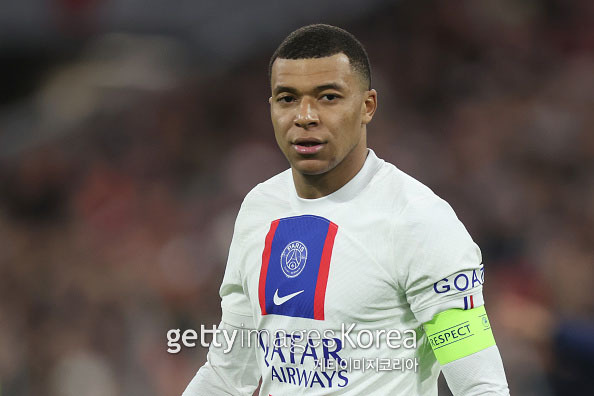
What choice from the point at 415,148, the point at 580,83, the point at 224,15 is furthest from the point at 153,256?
the point at 580,83

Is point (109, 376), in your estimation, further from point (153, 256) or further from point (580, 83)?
point (580, 83)

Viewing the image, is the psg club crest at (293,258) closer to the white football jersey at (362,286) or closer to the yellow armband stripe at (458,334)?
the white football jersey at (362,286)

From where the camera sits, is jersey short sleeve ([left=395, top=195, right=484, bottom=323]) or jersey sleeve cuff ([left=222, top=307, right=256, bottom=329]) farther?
jersey sleeve cuff ([left=222, top=307, right=256, bottom=329])

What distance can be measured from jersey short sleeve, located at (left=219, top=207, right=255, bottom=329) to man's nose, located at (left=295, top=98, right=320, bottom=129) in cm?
46

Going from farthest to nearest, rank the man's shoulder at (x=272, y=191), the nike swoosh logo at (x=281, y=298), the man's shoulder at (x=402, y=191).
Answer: the man's shoulder at (x=272, y=191), the nike swoosh logo at (x=281, y=298), the man's shoulder at (x=402, y=191)

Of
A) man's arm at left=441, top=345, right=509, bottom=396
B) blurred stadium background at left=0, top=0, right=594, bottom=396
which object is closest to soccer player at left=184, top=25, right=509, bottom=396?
man's arm at left=441, top=345, right=509, bottom=396

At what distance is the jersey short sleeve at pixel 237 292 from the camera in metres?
2.66

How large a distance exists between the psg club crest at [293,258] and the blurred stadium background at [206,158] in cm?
253

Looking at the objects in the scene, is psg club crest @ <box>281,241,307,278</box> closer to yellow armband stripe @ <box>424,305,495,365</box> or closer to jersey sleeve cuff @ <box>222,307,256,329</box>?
jersey sleeve cuff @ <box>222,307,256,329</box>

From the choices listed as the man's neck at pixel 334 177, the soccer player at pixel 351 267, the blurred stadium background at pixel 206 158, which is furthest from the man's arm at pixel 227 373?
the blurred stadium background at pixel 206 158

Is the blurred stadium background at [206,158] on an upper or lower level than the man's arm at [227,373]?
upper

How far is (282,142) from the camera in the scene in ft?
7.98

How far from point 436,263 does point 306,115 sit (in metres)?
0.53

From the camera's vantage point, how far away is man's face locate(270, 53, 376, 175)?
235 centimetres
